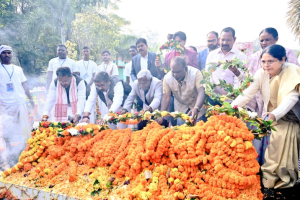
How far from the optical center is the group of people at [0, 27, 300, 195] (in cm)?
286

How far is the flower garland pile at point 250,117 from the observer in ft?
8.43

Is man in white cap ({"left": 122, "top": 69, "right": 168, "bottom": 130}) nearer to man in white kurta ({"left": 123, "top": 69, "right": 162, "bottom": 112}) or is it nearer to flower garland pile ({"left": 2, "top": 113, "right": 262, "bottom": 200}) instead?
man in white kurta ({"left": 123, "top": 69, "right": 162, "bottom": 112})

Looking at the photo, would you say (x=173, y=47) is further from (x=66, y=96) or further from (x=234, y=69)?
(x=66, y=96)

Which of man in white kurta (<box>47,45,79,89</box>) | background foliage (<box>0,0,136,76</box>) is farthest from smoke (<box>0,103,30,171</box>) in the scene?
background foliage (<box>0,0,136,76</box>)

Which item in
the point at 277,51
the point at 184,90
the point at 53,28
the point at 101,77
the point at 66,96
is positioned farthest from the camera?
the point at 53,28

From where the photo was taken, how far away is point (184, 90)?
13.5 ft

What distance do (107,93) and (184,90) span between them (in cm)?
185

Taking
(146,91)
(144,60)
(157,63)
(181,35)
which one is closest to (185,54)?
(181,35)

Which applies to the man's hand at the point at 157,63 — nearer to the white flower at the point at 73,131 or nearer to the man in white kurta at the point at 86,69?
the man in white kurta at the point at 86,69

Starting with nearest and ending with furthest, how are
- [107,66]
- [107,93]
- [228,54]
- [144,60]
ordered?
[228,54] → [107,93] → [144,60] → [107,66]

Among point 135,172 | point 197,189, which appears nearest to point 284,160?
point 197,189

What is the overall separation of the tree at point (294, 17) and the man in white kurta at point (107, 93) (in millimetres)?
8269

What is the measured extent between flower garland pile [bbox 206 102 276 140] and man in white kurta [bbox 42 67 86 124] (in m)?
3.19

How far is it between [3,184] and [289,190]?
154 inches
